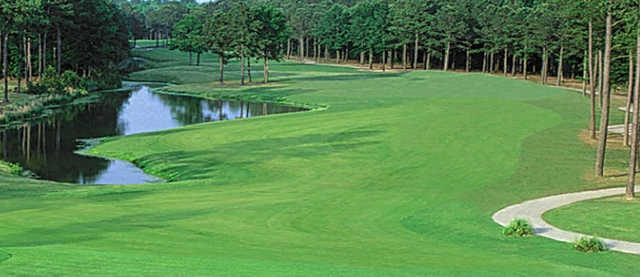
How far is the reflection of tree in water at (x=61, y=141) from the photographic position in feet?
133

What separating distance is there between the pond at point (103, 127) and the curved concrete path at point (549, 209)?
19.8 metres

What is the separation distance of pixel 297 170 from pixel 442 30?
344ft

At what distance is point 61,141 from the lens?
169ft

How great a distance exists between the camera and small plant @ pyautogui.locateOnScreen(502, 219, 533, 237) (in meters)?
20.3

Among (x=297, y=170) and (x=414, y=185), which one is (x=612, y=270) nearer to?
(x=414, y=185)

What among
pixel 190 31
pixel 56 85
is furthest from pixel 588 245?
pixel 190 31

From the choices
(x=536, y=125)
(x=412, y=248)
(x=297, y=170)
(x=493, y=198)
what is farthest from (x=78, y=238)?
(x=536, y=125)

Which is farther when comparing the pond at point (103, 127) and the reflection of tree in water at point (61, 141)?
the reflection of tree in water at point (61, 141)

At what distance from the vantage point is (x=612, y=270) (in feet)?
51.6

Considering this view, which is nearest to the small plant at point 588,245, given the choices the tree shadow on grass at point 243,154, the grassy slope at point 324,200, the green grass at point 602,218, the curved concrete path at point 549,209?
the grassy slope at point 324,200

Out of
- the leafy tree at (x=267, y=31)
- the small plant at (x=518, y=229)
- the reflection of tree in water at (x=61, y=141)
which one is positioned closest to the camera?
the small plant at (x=518, y=229)

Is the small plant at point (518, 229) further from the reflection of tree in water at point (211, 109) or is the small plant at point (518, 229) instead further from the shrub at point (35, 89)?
the shrub at point (35, 89)

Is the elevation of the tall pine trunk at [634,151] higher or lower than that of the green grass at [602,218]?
higher

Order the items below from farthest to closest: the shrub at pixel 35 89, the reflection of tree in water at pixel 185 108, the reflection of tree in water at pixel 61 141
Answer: the shrub at pixel 35 89, the reflection of tree in water at pixel 185 108, the reflection of tree in water at pixel 61 141
